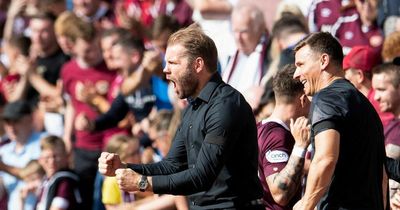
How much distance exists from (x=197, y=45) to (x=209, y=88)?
0.28 m

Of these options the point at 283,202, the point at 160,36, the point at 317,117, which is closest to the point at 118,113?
the point at 160,36

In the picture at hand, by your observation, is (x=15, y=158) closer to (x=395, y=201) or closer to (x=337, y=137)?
(x=395, y=201)

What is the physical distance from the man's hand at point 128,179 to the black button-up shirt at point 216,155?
114 millimetres

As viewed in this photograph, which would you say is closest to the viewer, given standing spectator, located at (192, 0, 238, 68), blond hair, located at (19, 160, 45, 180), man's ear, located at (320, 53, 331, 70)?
man's ear, located at (320, 53, 331, 70)

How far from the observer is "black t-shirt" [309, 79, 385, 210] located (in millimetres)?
6684

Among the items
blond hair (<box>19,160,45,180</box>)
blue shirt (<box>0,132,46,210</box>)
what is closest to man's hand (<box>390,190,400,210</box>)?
blond hair (<box>19,160,45,180</box>)

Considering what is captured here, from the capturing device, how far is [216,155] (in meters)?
6.68

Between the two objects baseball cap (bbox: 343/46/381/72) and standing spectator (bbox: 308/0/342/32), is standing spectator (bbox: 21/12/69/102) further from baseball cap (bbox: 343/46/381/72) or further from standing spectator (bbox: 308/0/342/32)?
baseball cap (bbox: 343/46/381/72)

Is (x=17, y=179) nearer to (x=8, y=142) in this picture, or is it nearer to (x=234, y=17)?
(x=8, y=142)

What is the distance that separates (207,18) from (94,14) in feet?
8.12

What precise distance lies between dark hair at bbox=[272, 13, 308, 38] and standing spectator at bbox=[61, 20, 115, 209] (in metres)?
2.80

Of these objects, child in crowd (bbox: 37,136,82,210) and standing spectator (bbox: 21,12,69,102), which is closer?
child in crowd (bbox: 37,136,82,210)

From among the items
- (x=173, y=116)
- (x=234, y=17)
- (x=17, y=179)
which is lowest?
(x=17, y=179)

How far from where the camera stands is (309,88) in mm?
7125
